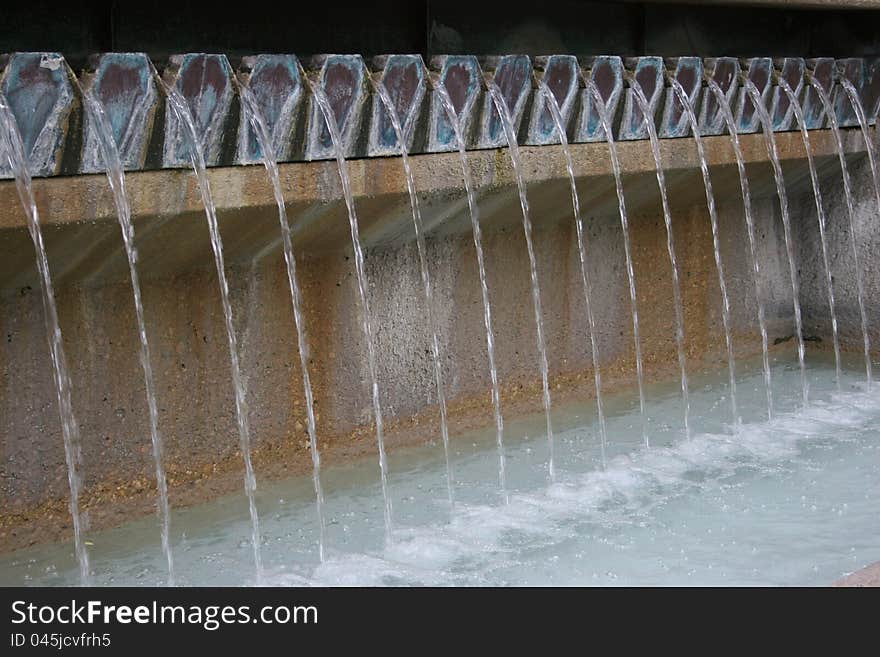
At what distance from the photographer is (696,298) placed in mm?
6910

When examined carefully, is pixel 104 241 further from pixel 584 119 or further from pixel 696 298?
pixel 696 298

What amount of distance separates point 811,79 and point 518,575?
11.7 feet

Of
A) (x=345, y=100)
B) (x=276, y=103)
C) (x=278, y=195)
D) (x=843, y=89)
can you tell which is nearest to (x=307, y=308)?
(x=278, y=195)

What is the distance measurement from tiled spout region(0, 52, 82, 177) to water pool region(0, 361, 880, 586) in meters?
1.28

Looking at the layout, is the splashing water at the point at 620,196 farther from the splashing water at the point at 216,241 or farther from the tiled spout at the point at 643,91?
the splashing water at the point at 216,241

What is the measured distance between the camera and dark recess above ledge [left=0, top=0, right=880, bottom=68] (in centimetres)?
407

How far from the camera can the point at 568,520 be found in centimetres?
447

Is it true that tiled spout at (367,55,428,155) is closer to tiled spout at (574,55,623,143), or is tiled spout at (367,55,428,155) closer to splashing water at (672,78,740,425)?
tiled spout at (574,55,623,143)

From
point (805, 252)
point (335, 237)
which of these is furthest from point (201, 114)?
point (805, 252)

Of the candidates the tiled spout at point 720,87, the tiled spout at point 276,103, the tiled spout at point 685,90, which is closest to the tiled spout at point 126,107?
the tiled spout at point 276,103

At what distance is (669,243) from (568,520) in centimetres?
226

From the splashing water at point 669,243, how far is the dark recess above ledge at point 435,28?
1.35ft

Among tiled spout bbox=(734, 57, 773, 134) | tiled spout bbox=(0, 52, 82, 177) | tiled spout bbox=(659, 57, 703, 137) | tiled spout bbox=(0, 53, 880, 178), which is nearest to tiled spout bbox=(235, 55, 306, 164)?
tiled spout bbox=(0, 53, 880, 178)

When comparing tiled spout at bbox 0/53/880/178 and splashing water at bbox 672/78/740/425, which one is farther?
splashing water at bbox 672/78/740/425
